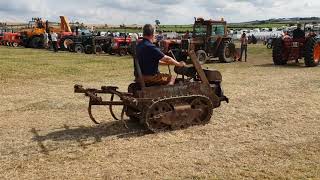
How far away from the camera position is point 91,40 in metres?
29.6

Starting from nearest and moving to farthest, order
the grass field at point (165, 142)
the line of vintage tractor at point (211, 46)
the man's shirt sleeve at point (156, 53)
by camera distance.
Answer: the grass field at point (165, 142), the man's shirt sleeve at point (156, 53), the line of vintage tractor at point (211, 46)

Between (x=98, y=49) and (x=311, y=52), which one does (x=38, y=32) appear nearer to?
(x=98, y=49)

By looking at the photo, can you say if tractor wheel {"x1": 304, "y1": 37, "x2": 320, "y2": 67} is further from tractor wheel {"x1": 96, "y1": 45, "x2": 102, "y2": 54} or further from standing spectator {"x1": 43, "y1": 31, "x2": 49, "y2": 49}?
standing spectator {"x1": 43, "y1": 31, "x2": 49, "y2": 49}

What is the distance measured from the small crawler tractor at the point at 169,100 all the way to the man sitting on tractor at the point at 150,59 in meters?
0.12

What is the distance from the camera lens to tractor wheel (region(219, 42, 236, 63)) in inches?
835

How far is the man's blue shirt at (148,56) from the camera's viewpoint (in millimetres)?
7215

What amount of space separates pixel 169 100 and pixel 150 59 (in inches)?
28.8

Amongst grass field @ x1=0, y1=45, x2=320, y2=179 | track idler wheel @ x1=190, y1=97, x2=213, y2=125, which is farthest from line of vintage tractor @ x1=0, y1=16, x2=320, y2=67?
track idler wheel @ x1=190, y1=97, x2=213, y2=125

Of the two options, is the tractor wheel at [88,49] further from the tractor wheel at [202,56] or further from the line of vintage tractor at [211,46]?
the tractor wheel at [202,56]

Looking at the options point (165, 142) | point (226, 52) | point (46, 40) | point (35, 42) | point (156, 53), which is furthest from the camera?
point (35, 42)

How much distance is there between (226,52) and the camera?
21.5 m

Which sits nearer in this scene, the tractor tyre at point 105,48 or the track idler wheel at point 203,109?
the track idler wheel at point 203,109

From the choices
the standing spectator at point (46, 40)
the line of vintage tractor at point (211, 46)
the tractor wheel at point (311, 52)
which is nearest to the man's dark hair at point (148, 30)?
the line of vintage tractor at point (211, 46)

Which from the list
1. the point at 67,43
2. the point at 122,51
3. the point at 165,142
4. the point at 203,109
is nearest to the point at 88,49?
the point at 122,51
